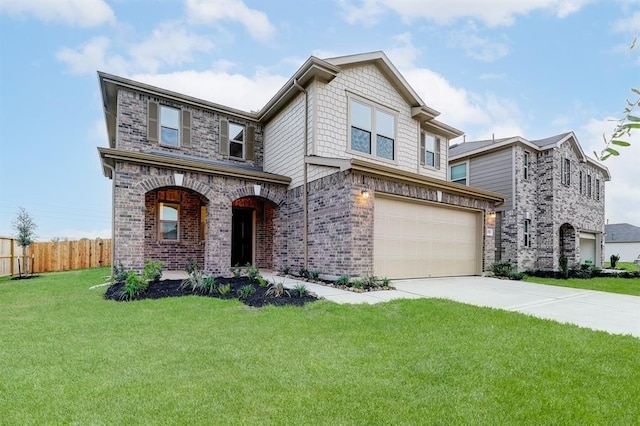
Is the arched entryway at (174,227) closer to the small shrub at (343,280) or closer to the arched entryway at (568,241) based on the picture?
the small shrub at (343,280)

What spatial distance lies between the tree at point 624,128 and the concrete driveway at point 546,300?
5447mm

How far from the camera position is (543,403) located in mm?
2850

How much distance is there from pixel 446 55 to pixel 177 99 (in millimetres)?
8972

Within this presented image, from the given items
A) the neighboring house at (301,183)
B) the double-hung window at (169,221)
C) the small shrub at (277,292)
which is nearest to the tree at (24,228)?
the neighboring house at (301,183)

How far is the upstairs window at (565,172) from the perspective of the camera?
17.1m

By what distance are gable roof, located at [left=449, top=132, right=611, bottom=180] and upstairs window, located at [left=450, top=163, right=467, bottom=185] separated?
46 centimetres

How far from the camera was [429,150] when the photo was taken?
1432cm

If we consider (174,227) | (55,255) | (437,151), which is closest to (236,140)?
(174,227)

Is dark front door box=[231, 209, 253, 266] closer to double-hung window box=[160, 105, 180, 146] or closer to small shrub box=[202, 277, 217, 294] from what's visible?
double-hung window box=[160, 105, 180, 146]

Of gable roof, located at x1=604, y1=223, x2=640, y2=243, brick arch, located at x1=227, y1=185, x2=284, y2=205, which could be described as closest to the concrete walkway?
brick arch, located at x1=227, y1=185, x2=284, y2=205

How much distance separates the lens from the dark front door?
13219 mm

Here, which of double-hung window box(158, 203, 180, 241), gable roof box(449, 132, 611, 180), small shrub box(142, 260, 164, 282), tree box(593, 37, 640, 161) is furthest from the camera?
gable roof box(449, 132, 611, 180)

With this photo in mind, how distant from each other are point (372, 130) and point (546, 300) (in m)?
6.99

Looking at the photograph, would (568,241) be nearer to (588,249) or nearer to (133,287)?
(588,249)
